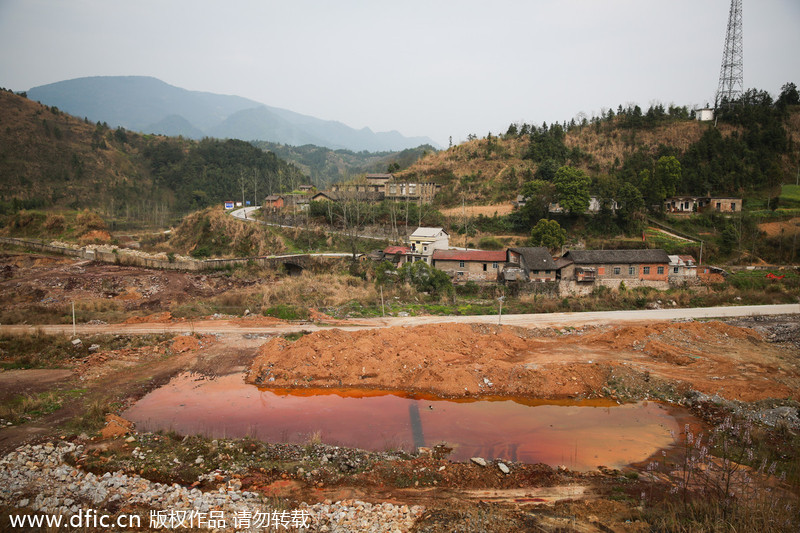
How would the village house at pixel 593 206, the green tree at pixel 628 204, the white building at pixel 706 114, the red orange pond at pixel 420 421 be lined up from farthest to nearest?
the white building at pixel 706 114
the village house at pixel 593 206
the green tree at pixel 628 204
the red orange pond at pixel 420 421

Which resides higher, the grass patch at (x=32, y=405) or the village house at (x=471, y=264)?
the village house at (x=471, y=264)

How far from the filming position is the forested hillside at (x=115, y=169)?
67.0m

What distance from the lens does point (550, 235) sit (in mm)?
36594

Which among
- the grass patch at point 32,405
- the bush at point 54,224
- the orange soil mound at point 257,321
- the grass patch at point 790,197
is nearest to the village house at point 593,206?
the grass patch at point 790,197

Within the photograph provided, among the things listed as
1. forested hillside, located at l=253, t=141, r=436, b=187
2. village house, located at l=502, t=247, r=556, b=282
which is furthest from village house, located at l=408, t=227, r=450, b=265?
forested hillside, located at l=253, t=141, r=436, b=187

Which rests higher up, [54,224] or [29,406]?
[54,224]

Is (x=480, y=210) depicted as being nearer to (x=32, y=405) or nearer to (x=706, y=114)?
(x=706, y=114)

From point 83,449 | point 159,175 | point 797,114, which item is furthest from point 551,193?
point 159,175

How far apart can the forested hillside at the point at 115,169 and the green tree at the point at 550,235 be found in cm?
4723

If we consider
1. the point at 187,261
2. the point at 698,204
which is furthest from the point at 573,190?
the point at 187,261

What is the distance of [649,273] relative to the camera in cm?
3256

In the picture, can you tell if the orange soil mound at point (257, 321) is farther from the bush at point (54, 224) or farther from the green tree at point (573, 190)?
the bush at point (54, 224)

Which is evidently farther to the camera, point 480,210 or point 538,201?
point 480,210

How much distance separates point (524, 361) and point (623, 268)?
651 inches
